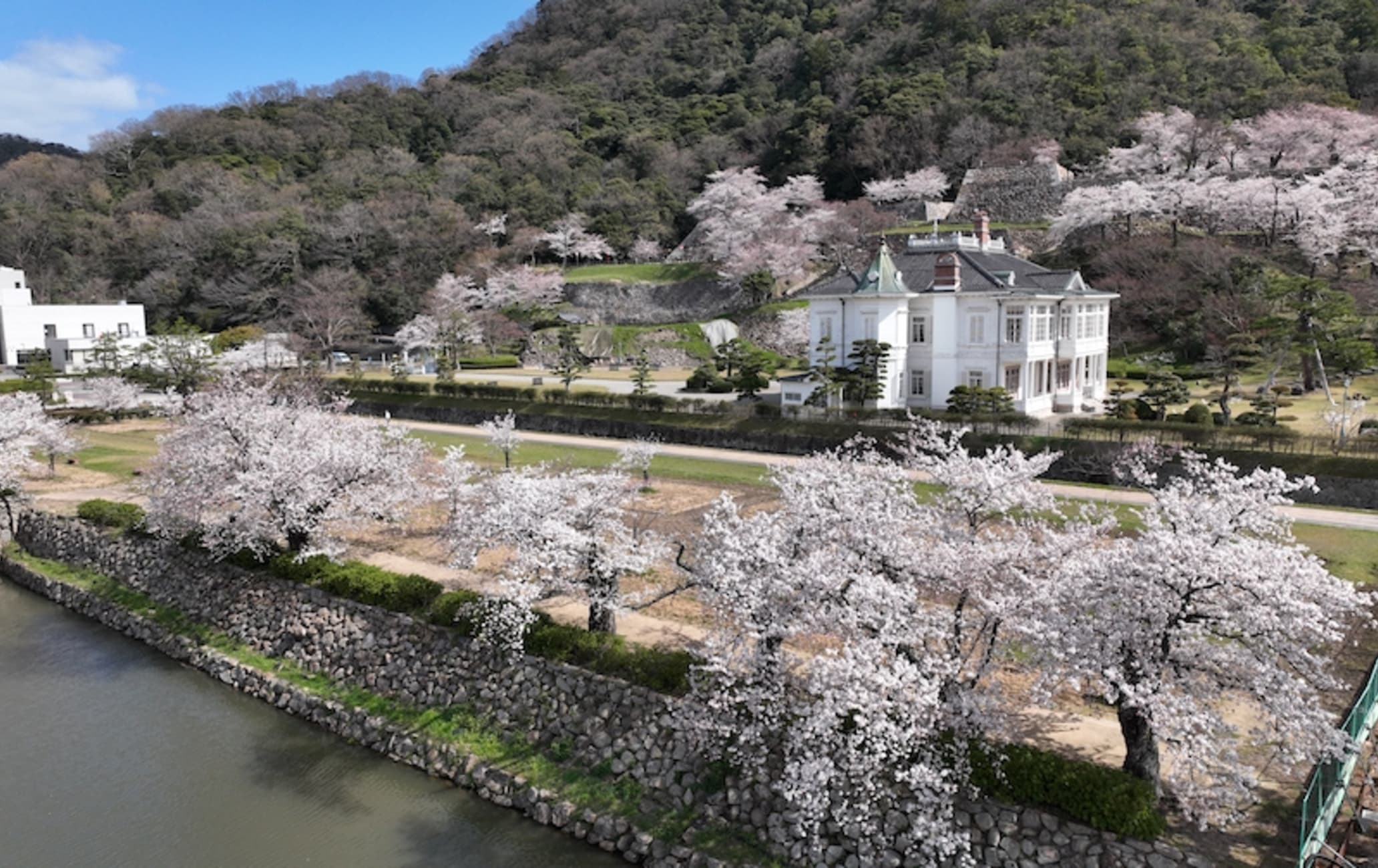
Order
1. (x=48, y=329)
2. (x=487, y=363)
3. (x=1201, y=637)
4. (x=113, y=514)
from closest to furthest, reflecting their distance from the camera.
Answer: (x=1201, y=637) < (x=113, y=514) < (x=487, y=363) < (x=48, y=329)

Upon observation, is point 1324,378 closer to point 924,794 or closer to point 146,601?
point 924,794

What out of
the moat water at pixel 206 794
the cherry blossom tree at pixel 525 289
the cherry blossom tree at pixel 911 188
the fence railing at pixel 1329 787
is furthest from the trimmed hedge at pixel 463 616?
the cherry blossom tree at pixel 911 188

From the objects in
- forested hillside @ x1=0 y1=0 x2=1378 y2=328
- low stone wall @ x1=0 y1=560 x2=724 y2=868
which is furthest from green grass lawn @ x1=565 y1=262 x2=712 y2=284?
low stone wall @ x1=0 y1=560 x2=724 y2=868

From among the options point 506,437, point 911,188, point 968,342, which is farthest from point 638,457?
point 911,188

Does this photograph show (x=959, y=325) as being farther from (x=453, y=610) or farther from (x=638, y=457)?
(x=453, y=610)

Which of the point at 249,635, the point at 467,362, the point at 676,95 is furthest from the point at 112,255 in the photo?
the point at 249,635

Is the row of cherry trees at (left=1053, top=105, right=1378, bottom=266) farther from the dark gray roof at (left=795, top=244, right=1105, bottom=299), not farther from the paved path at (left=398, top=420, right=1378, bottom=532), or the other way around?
the paved path at (left=398, top=420, right=1378, bottom=532)
